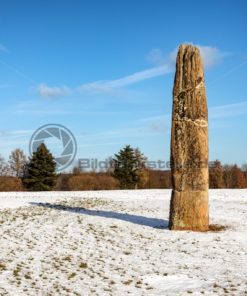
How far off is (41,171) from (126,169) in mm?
11431

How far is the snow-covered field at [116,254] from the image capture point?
9.78 meters

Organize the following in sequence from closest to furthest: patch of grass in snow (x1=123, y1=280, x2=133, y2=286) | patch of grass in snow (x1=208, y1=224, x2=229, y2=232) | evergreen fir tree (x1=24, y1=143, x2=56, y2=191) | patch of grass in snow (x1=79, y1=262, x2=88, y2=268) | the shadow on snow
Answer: patch of grass in snow (x1=123, y1=280, x2=133, y2=286) < patch of grass in snow (x1=79, y1=262, x2=88, y2=268) < patch of grass in snow (x1=208, y1=224, x2=229, y2=232) < the shadow on snow < evergreen fir tree (x1=24, y1=143, x2=56, y2=191)

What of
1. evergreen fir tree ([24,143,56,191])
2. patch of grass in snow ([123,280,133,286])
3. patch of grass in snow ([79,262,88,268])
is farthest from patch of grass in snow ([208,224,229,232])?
evergreen fir tree ([24,143,56,191])

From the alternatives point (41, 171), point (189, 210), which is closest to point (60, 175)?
point (41, 171)

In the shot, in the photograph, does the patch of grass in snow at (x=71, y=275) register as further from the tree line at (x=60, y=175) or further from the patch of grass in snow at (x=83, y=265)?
the tree line at (x=60, y=175)

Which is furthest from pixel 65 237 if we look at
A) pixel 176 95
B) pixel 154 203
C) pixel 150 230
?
pixel 154 203

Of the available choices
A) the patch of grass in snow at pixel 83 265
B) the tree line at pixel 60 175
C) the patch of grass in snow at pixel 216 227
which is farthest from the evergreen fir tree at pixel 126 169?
the patch of grass in snow at pixel 83 265

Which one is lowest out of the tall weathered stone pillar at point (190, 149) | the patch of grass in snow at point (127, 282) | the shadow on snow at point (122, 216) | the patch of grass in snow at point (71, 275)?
the patch of grass in snow at point (127, 282)

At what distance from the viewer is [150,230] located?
16594mm

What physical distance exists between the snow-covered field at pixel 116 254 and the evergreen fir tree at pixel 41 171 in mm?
31755

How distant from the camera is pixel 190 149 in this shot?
16094mm

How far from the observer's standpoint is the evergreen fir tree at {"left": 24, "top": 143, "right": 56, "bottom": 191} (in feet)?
177

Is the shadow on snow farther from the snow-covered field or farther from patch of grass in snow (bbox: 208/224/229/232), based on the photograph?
patch of grass in snow (bbox: 208/224/229/232)

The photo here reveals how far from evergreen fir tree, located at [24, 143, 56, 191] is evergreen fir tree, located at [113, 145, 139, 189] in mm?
8951
